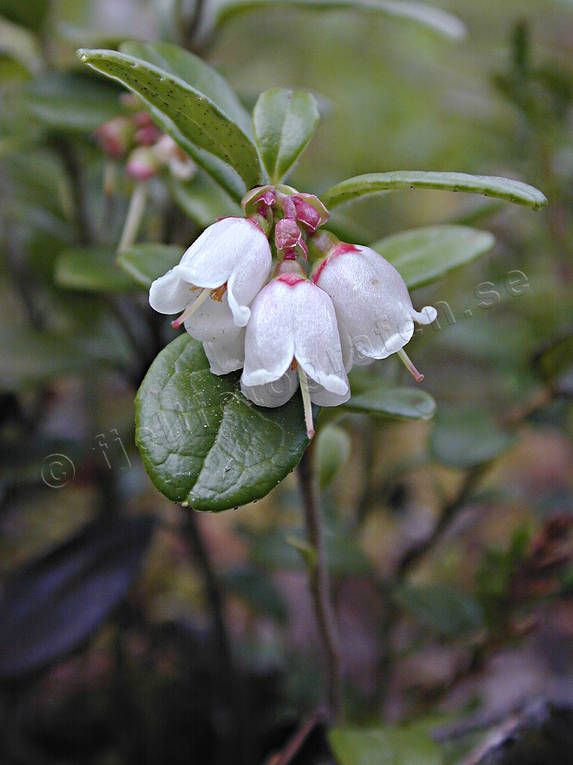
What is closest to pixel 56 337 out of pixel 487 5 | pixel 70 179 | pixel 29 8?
pixel 70 179

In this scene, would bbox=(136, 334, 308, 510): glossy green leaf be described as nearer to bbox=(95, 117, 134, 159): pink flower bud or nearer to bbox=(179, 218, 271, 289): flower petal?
bbox=(179, 218, 271, 289): flower petal

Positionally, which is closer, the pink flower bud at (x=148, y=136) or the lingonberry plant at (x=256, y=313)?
the lingonberry plant at (x=256, y=313)

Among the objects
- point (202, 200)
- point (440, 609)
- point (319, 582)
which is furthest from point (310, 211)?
point (440, 609)

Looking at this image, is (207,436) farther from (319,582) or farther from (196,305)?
(319,582)

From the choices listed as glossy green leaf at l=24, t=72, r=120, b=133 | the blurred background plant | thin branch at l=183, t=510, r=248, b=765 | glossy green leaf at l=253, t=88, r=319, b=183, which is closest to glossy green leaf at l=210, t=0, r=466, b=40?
the blurred background plant

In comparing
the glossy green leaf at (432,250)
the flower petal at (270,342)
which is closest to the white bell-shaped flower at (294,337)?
the flower petal at (270,342)

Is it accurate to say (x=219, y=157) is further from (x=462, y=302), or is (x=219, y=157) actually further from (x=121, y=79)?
(x=462, y=302)

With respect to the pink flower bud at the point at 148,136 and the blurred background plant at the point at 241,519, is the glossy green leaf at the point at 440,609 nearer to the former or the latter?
the blurred background plant at the point at 241,519

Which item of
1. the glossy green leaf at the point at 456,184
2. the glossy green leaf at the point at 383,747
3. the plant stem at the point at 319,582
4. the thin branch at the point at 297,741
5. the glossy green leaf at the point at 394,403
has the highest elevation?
the glossy green leaf at the point at 456,184
